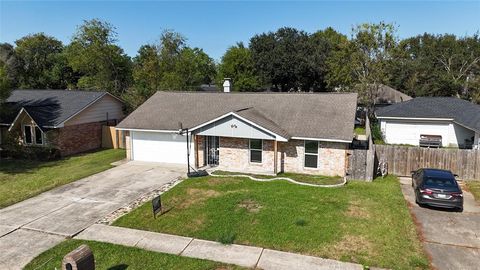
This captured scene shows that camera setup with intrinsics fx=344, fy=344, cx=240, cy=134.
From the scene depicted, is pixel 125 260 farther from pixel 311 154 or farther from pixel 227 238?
pixel 311 154

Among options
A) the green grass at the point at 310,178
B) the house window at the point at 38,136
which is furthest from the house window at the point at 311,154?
the house window at the point at 38,136

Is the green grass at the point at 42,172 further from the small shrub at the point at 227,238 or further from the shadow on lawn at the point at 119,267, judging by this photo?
the small shrub at the point at 227,238

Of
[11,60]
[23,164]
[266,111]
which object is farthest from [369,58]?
[11,60]

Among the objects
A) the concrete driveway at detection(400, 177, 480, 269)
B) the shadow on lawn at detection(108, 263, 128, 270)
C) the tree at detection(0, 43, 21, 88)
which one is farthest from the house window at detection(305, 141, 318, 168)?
the tree at detection(0, 43, 21, 88)

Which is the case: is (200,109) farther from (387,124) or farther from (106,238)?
(387,124)

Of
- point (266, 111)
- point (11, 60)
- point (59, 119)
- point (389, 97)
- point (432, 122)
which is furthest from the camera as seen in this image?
point (11, 60)

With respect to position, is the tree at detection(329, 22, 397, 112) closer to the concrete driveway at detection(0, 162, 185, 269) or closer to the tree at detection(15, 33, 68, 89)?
the concrete driveway at detection(0, 162, 185, 269)
